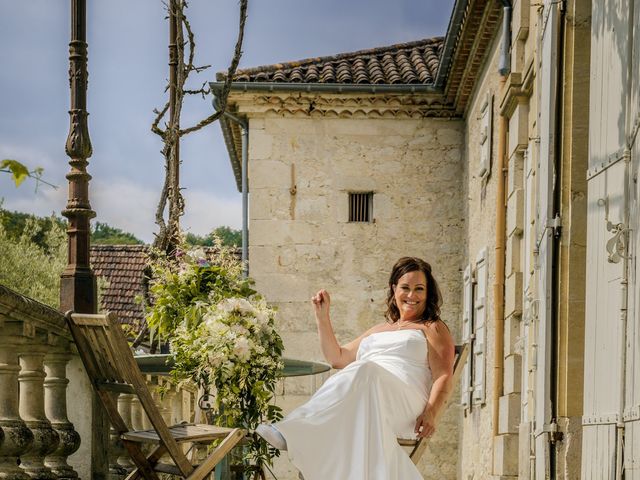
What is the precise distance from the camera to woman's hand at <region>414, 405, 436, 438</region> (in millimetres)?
6598

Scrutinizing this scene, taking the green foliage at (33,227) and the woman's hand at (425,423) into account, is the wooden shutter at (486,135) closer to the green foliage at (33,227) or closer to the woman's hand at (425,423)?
the woman's hand at (425,423)

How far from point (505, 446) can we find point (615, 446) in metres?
5.14

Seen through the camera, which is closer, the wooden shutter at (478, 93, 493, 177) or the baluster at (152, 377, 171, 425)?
the baluster at (152, 377, 171, 425)

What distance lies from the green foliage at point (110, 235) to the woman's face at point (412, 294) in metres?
60.5

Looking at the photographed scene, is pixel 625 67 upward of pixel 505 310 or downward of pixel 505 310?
upward

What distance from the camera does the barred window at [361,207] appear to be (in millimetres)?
16922

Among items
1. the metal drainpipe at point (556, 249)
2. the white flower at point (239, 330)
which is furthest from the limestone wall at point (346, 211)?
the white flower at point (239, 330)

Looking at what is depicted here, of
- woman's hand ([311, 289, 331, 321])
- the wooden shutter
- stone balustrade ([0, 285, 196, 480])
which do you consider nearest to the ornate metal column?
stone balustrade ([0, 285, 196, 480])

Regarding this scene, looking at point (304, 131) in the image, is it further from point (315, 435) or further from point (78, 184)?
point (315, 435)

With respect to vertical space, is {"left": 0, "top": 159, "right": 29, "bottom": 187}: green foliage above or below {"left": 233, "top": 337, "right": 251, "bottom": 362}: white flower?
above

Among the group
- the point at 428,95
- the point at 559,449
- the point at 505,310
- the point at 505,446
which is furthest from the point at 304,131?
the point at 559,449

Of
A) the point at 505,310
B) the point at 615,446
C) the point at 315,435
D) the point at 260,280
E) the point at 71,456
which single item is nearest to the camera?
the point at 615,446

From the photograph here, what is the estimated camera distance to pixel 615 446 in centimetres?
553

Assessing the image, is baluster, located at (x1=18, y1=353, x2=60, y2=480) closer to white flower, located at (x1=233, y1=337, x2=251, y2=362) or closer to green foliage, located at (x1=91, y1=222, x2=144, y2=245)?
white flower, located at (x1=233, y1=337, x2=251, y2=362)
